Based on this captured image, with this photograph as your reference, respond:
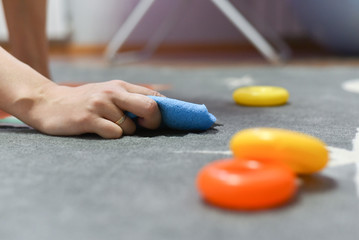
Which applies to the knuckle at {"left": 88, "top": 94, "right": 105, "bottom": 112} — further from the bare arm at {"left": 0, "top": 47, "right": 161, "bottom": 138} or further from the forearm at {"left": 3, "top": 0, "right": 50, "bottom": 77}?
the forearm at {"left": 3, "top": 0, "right": 50, "bottom": 77}

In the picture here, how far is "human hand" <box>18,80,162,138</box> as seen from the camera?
0.71 m

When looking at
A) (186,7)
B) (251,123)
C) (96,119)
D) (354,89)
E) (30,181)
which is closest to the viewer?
(30,181)

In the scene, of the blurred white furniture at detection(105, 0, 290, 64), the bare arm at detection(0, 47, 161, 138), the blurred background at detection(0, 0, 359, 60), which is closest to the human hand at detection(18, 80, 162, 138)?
the bare arm at detection(0, 47, 161, 138)

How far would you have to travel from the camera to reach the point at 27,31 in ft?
3.64

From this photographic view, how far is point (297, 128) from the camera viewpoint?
81 cm

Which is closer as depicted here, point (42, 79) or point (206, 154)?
point (206, 154)

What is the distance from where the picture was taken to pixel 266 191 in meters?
0.43

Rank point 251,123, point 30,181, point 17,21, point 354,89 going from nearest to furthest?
1. point 30,181
2. point 251,123
3. point 17,21
4. point 354,89

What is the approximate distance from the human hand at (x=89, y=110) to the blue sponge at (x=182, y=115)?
0.01 meters

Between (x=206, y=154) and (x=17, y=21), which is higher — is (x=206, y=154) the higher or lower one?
the lower one

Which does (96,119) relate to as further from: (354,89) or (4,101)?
(354,89)

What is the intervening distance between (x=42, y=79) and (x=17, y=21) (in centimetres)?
41

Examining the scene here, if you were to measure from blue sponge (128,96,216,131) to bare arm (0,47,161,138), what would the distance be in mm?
13

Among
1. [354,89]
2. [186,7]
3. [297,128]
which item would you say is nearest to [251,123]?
[297,128]
